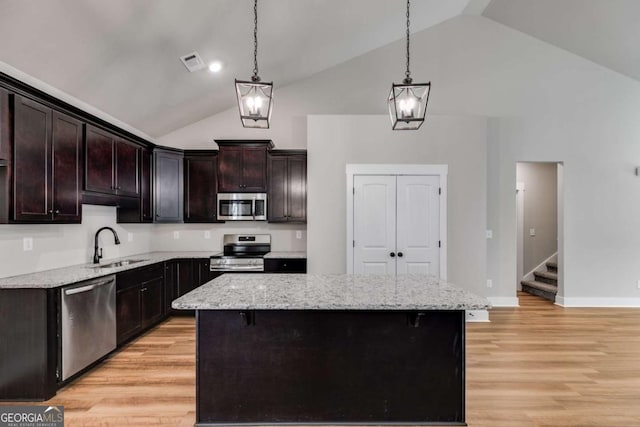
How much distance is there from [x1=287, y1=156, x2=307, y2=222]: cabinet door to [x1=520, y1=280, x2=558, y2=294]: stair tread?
14.4 ft

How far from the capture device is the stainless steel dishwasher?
9.21 feet

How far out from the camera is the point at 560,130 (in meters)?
5.55

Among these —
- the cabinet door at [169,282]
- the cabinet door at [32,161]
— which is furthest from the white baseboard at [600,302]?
the cabinet door at [32,161]

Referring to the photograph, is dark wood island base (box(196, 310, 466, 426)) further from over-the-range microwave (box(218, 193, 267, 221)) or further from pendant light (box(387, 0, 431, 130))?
over-the-range microwave (box(218, 193, 267, 221))

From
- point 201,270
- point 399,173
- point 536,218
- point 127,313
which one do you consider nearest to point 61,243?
point 127,313

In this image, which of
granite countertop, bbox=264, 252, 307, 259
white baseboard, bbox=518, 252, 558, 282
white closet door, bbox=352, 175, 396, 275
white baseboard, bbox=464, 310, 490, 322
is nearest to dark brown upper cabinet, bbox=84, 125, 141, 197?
granite countertop, bbox=264, 252, 307, 259

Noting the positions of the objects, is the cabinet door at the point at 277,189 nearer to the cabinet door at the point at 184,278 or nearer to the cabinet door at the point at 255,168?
the cabinet door at the point at 255,168

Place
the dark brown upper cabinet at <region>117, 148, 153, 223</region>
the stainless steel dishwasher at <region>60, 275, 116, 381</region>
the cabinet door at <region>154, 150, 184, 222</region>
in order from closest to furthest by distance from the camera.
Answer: the stainless steel dishwasher at <region>60, 275, 116, 381</region> < the dark brown upper cabinet at <region>117, 148, 153, 223</region> < the cabinet door at <region>154, 150, 184, 222</region>

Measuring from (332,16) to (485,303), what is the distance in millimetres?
3499

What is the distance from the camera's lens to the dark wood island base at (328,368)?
2.30m

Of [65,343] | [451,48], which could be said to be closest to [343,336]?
[65,343]

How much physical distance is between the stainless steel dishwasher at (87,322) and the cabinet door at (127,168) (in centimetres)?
126

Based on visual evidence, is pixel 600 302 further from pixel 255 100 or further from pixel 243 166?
pixel 255 100

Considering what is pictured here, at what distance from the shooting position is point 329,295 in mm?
2232
